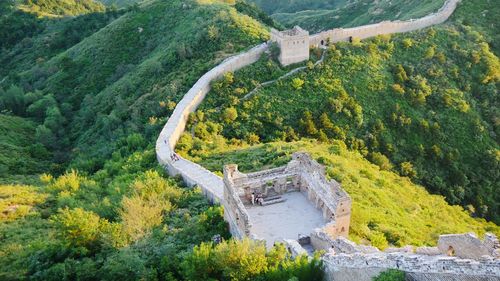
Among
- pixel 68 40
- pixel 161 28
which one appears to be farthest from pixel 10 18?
pixel 161 28

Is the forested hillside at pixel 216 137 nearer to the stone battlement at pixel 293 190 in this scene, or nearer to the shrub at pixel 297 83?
the shrub at pixel 297 83

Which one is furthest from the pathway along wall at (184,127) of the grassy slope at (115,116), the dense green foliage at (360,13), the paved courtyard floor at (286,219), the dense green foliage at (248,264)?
the dense green foliage at (360,13)

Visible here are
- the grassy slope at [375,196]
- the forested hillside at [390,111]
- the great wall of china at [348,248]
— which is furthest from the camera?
the forested hillside at [390,111]

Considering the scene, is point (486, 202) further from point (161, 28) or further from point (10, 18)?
point (10, 18)

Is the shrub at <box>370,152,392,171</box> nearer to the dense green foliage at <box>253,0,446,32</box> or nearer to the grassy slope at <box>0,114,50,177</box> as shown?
the dense green foliage at <box>253,0,446,32</box>

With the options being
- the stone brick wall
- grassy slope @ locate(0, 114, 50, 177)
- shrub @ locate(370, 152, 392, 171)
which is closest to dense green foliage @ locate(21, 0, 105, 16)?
grassy slope @ locate(0, 114, 50, 177)

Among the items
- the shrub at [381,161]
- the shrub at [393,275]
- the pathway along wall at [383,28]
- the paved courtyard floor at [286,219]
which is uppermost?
the pathway along wall at [383,28]

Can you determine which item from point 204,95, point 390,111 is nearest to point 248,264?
point 204,95
